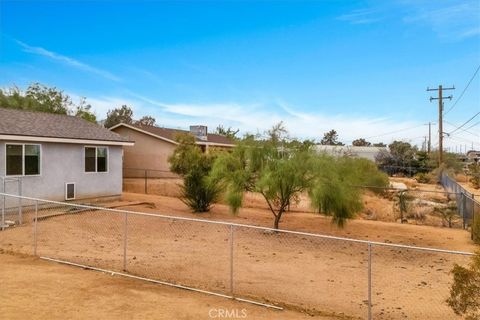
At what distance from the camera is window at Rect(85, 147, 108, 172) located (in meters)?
20.0

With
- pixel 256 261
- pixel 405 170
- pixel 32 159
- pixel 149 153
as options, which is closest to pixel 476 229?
pixel 256 261

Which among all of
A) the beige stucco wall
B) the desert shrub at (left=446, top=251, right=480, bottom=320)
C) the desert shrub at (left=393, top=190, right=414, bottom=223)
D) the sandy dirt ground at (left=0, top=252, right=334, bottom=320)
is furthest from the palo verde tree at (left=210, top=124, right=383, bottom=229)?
the beige stucco wall

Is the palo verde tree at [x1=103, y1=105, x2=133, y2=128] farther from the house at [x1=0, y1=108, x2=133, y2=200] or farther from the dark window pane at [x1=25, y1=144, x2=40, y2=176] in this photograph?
the dark window pane at [x1=25, y1=144, x2=40, y2=176]

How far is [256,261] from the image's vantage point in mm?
11344

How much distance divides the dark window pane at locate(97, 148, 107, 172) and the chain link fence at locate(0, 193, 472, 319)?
4.08 metres

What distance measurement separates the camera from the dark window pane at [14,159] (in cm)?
1641

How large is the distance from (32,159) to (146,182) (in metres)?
10.2

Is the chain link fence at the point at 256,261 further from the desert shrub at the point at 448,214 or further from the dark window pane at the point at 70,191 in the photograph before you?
the desert shrub at the point at 448,214

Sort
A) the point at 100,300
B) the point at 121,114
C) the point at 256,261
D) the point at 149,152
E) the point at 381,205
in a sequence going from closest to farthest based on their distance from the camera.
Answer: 1. the point at 100,300
2. the point at 256,261
3. the point at 381,205
4. the point at 149,152
5. the point at 121,114

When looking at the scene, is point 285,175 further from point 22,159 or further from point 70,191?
point 22,159

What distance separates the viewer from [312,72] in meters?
32.1

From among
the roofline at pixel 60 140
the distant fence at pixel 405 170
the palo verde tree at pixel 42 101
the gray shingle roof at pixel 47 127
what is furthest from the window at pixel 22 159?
the distant fence at pixel 405 170

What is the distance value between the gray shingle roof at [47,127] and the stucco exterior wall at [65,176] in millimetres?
471

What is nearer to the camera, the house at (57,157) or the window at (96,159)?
the house at (57,157)
